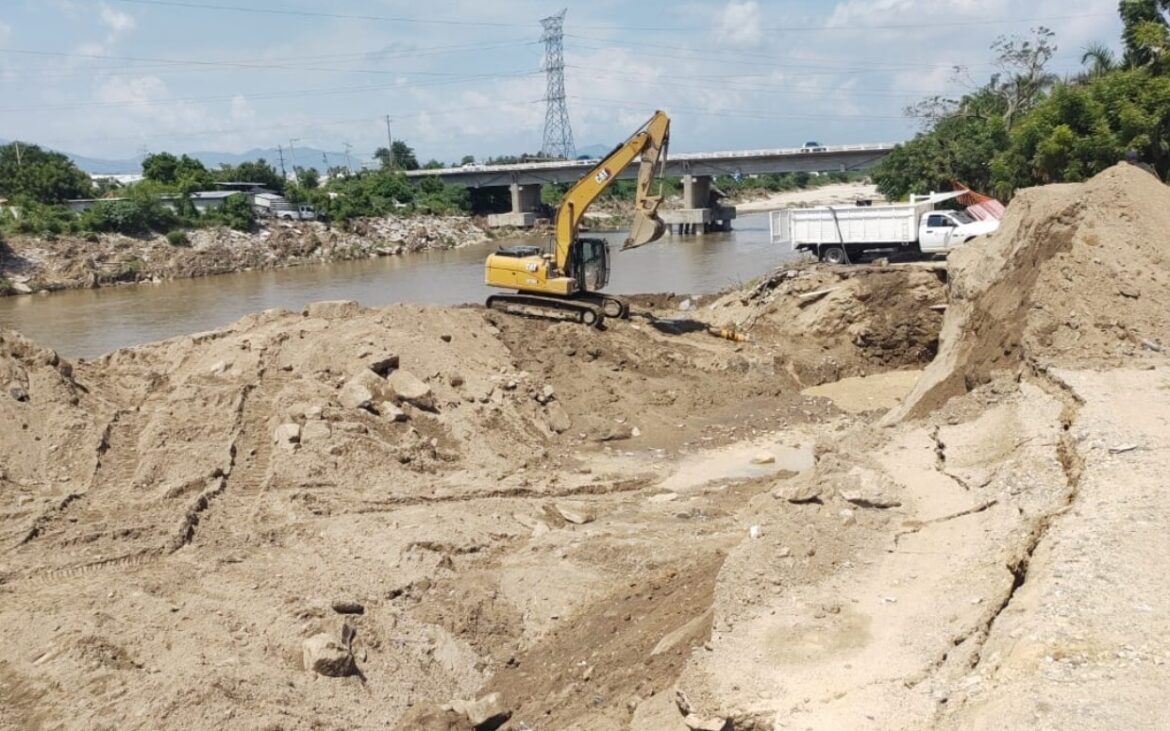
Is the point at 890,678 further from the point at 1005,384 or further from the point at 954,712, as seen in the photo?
the point at 1005,384

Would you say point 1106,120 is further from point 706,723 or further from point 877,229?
point 706,723

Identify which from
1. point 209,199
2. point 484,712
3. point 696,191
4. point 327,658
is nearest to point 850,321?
point 484,712

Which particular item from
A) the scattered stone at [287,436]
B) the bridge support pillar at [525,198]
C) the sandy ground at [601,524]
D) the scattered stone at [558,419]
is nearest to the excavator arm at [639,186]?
the sandy ground at [601,524]

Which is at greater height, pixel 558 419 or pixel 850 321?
pixel 850 321

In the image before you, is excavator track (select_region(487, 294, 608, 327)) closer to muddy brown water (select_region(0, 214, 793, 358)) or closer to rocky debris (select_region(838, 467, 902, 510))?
rocky debris (select_region(838, 467, 902, 510))

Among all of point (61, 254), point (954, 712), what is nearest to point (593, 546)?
point (954, 712)

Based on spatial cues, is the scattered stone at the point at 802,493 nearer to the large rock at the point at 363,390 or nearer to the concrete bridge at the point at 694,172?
the large rock at the point at 363,390

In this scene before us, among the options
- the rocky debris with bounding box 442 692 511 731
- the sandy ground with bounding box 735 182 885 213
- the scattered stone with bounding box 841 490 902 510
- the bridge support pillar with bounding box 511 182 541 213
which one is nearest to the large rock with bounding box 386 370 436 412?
the rocky debris with bounding box 442 692 511 731

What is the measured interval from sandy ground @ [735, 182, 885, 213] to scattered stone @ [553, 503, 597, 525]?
87125mm

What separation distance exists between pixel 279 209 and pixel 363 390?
49.8 meters

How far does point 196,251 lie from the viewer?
49.1 metres

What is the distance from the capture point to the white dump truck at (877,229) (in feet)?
82.9

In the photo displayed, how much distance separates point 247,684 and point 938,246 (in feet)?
71.4

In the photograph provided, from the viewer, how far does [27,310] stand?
3588 cm
